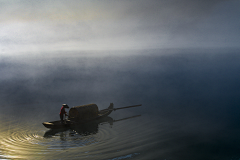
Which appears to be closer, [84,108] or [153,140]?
[153,140]

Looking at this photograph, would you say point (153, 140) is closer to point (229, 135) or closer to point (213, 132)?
point (213, 132)

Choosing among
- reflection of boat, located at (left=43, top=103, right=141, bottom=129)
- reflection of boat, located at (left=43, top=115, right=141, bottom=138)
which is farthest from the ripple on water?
reflection of boat, located at (left=43, top=103, right=141, bottom=129)

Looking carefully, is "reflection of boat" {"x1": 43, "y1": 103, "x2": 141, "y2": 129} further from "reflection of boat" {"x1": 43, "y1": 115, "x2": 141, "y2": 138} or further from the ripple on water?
the ripple on water

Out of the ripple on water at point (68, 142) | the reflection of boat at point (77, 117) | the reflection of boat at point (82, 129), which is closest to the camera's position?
the ripple on water at point (68, 142)

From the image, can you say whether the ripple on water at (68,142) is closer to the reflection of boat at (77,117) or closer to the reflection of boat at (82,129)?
the reflection of boat at (82,129)

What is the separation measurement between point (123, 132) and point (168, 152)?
6370 mm

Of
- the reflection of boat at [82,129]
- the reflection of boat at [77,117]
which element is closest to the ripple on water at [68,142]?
the reflection of boat at [82,129]

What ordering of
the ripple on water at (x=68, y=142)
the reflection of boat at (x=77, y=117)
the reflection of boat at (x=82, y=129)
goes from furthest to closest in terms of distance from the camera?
the reflection of boat at (x=77, y=117) → the reflection of boat at (x=82, y=129) → the ripple on water at (x=68, y=142)

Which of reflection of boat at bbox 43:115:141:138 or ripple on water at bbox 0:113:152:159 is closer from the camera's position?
ripple on water at bbox 0:113:152:159

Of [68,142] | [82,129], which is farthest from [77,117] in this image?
[68,142]

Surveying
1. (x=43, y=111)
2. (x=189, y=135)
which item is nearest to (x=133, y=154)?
(x=189, y=135)

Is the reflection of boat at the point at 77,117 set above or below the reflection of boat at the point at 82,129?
above

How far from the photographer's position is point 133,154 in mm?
16156

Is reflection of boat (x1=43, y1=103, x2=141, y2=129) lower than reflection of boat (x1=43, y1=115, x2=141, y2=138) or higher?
higher
